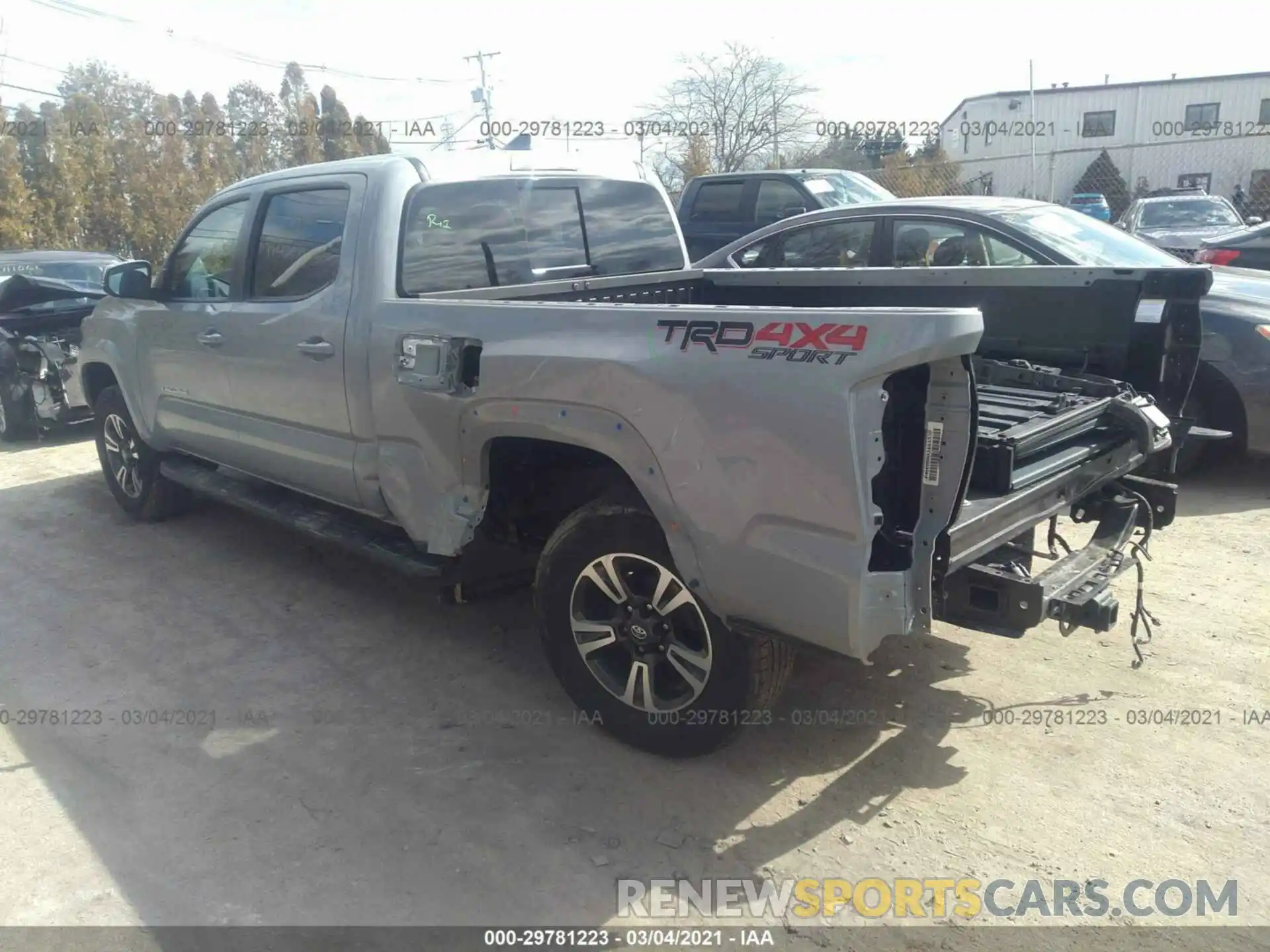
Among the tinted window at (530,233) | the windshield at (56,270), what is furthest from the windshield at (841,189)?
the windshield at (56,270)

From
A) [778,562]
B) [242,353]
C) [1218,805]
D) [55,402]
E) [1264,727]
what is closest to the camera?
[778,562]

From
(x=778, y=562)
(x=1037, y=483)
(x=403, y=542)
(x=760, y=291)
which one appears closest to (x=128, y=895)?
(x=403, y=542)

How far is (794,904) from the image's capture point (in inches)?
107

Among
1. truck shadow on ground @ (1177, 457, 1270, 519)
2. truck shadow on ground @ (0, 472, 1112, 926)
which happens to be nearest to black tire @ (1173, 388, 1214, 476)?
truck shadow on ground @ (1177, 457, 1270, 519)

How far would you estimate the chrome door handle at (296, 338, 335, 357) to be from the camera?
411cm

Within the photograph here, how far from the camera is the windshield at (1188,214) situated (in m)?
15.9

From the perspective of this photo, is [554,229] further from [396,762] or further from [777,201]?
[777,201]

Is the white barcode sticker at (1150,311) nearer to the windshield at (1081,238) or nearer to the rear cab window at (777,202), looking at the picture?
the windshield at (1081,238)

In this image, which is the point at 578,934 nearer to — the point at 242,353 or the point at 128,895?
the point at 128,895

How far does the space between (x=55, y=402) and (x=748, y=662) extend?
8.46m

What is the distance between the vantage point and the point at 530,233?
14.5ft

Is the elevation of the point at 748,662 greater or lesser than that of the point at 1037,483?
lesser

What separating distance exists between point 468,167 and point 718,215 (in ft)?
24.9

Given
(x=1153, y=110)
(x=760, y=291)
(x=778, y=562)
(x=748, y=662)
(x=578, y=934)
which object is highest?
(x=1153, y=110)
